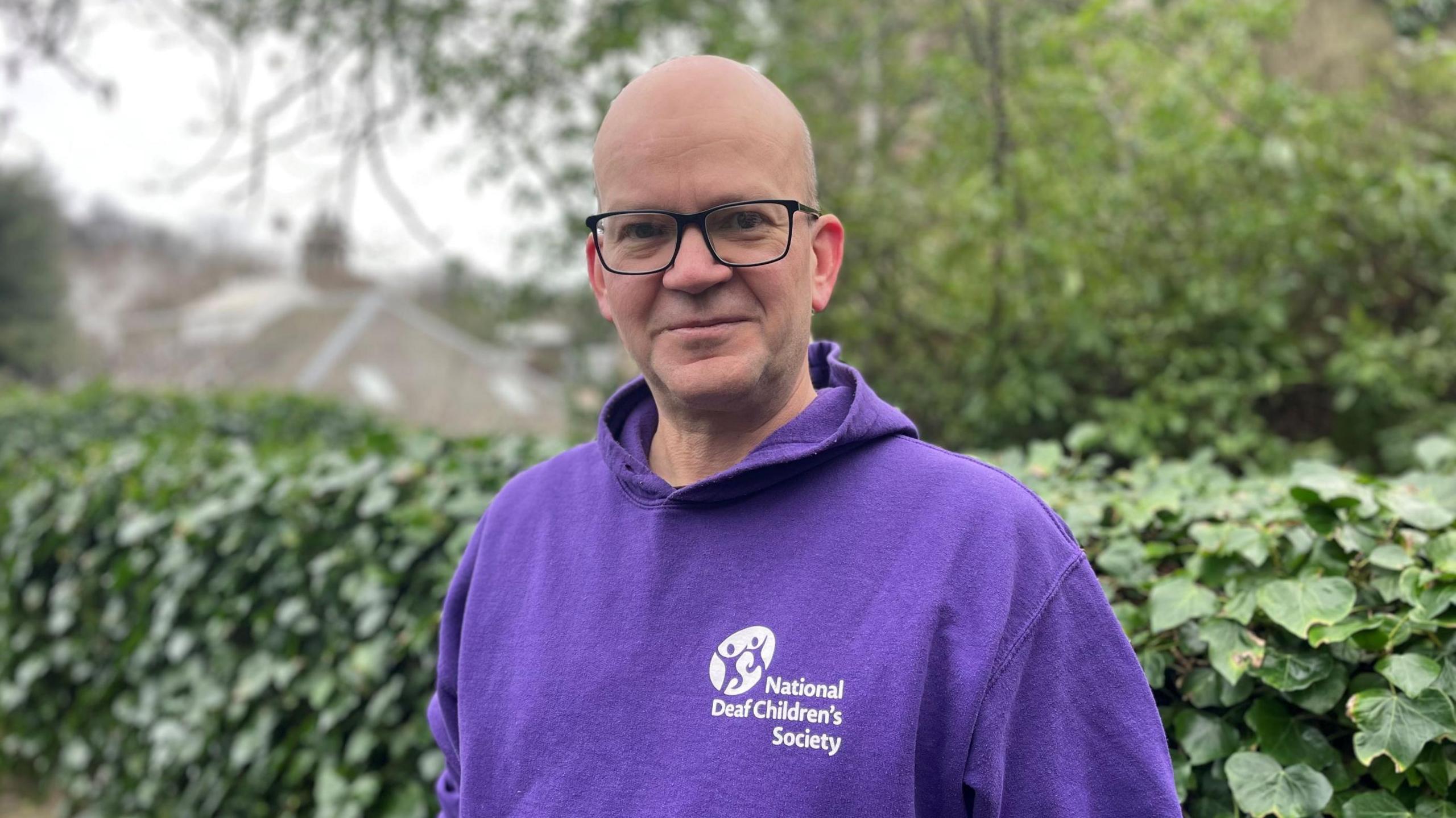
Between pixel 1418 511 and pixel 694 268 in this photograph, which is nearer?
pixel 694 268

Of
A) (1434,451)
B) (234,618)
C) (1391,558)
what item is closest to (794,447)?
(1391,558)

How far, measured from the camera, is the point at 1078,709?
4.35 ft

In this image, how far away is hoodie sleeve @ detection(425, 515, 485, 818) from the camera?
1.88 metres

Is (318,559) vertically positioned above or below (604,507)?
below

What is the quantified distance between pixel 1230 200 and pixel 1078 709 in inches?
156

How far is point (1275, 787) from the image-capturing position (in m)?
1.62

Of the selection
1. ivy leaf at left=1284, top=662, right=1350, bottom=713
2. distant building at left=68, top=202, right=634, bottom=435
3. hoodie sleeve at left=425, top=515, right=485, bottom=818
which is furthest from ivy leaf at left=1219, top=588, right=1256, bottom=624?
distant building at left=68, top=202, right=634, bottom=435

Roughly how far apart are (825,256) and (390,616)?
6.93ft

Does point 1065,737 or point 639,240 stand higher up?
point 639,240

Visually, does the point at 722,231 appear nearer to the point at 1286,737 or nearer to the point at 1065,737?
the point at 1065,737

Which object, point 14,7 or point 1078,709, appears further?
point 14,7

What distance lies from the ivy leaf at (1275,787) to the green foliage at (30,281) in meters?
34.4

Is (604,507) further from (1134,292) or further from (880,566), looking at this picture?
(1134,292)

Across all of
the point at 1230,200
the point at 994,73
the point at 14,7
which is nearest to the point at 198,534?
the point at 994,73
